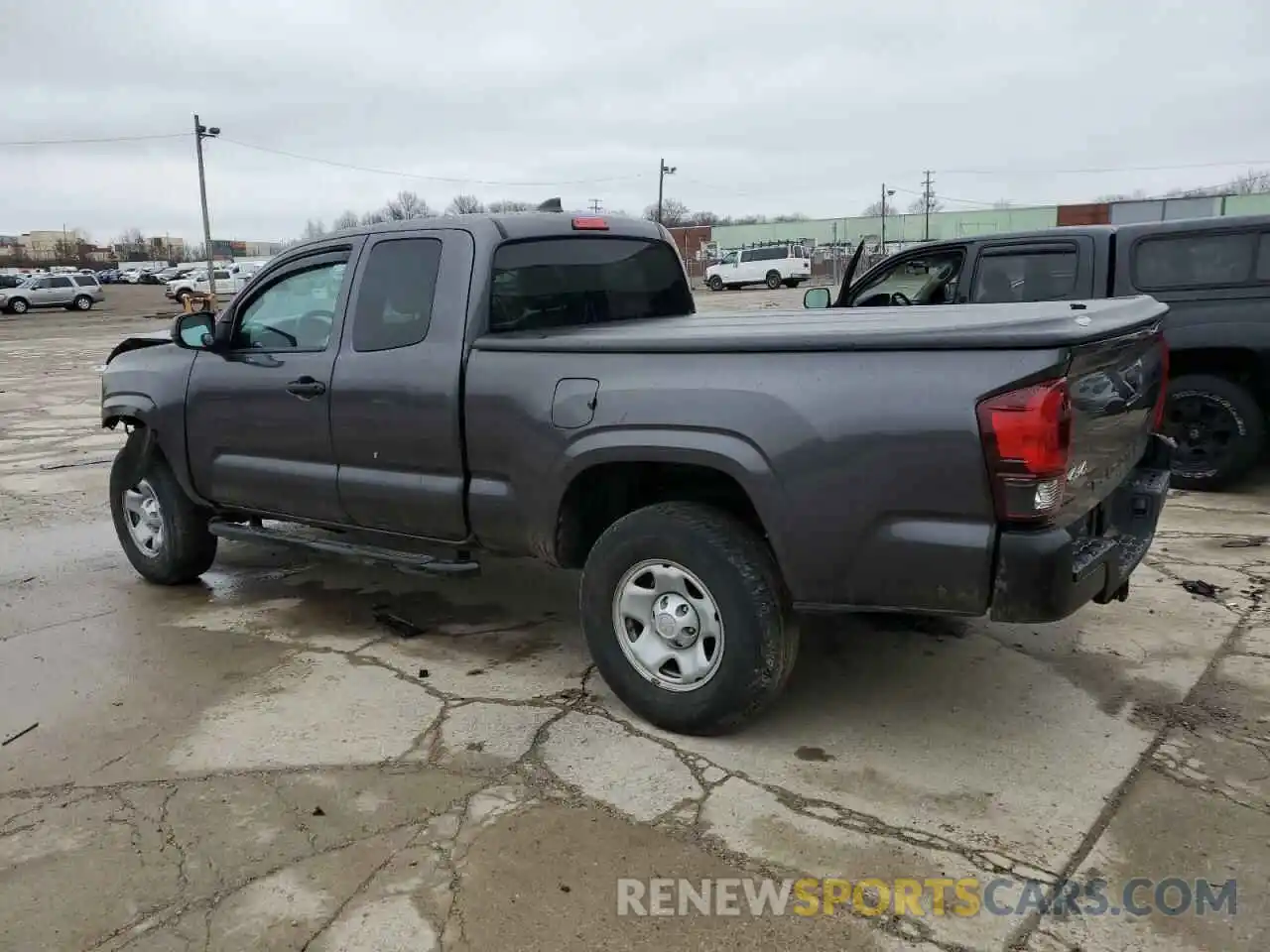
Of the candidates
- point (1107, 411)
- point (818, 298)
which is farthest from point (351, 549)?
point (818, 298)

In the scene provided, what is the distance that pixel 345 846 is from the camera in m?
2.95

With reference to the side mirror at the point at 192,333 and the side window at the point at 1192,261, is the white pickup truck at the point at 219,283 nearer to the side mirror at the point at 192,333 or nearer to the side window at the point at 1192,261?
the side mirror at the point at 192,333

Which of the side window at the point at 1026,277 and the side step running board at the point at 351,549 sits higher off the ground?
the side window at the point at 1026,277

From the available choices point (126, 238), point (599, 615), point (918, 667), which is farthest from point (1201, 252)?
point (126, 238)

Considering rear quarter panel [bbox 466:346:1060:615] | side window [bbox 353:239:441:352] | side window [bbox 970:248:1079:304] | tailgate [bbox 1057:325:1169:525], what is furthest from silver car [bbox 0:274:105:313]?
tailgate [bbox 1057:325:1169:525]

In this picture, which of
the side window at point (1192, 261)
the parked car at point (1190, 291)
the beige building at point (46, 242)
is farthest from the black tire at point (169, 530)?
the beige building at point (46, 242)

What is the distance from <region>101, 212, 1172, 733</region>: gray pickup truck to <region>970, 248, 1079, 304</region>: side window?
2.83m

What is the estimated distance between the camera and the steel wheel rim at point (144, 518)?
5.54 meters

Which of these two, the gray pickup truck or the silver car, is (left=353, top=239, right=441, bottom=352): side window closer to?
the gray pickup truck

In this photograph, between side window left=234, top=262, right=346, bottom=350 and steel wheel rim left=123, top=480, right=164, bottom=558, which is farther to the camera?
steel wheel rim left=123, top=480, right=164, bottom=558

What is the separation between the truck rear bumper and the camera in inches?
111

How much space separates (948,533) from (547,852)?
1.51 m

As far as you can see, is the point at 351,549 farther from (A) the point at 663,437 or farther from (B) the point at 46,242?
(B) the point at 46,242

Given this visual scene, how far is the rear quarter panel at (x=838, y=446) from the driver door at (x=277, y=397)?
4.77 feet
